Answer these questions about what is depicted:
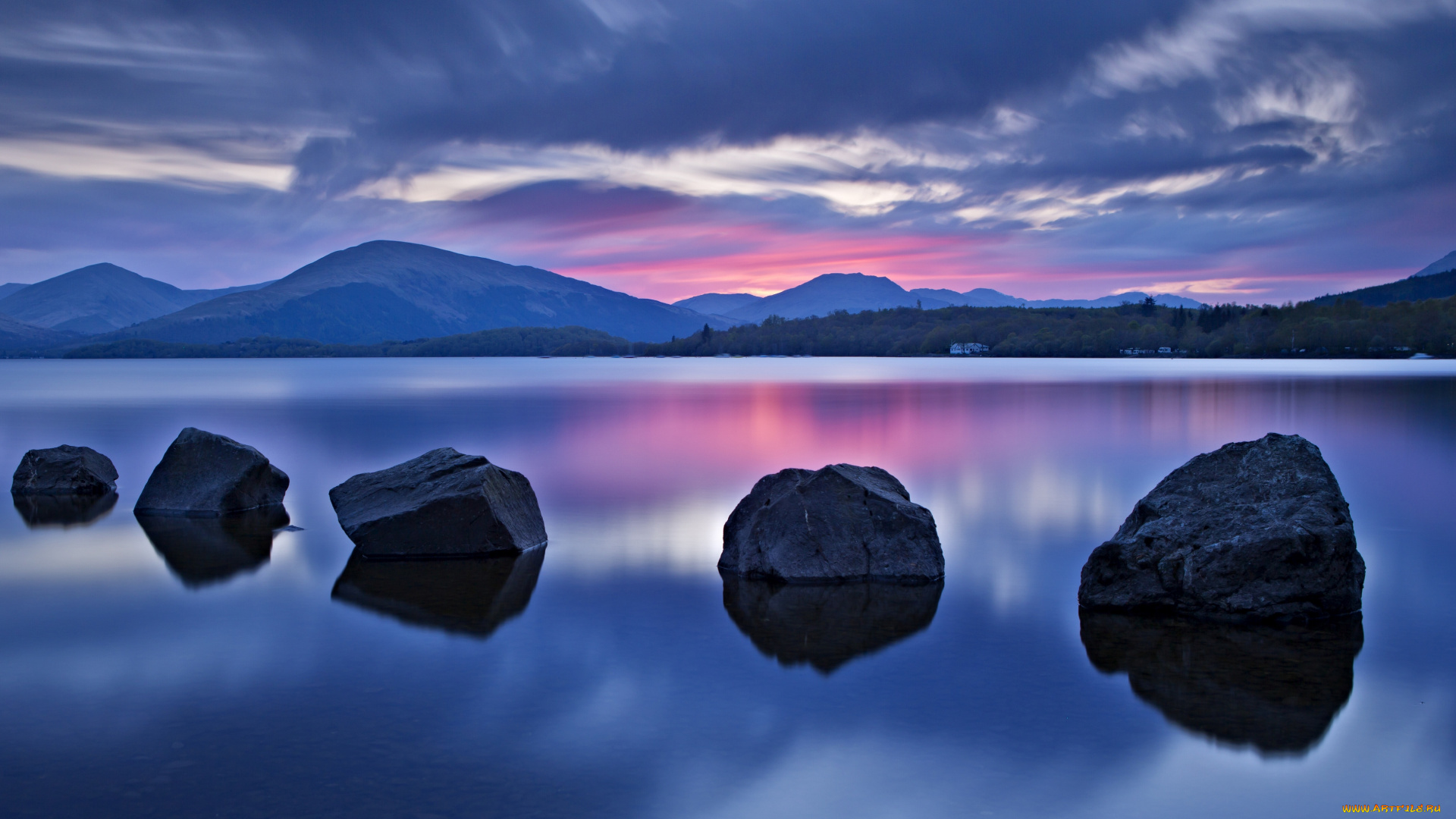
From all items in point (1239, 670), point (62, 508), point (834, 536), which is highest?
point (834, 536)

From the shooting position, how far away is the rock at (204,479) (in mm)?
15375

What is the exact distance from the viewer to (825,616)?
31.6 feet

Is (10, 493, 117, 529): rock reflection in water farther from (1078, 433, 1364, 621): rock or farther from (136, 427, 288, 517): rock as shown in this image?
(1078, 433, 1364, 621): rock

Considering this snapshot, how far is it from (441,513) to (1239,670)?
8922mm

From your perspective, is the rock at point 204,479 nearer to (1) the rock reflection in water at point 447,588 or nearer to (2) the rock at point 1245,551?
(1) the rock reflection in water at point 447,588

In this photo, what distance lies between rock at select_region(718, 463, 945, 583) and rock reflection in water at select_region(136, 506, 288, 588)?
6.23 m

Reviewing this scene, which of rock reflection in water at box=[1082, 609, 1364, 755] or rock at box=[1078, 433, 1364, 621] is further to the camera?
rock at box=[1078, 433, 1364, 621]

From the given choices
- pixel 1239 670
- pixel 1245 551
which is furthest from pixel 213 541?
pixel 1245 551

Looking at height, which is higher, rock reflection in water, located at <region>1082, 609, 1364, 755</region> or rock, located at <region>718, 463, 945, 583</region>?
rock, located at <region>718, 463, 945, 583</region>

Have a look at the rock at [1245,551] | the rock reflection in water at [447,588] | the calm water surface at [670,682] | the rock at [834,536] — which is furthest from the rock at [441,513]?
the rock at [1245,551]

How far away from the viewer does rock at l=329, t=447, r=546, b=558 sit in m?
12.2

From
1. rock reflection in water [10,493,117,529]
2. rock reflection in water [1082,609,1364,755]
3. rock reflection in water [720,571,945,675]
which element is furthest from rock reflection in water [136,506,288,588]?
rock reflection in water [1082,609,1364,755]

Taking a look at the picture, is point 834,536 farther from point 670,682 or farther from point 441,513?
point 441,513

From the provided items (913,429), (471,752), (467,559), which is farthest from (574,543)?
(913,429)
